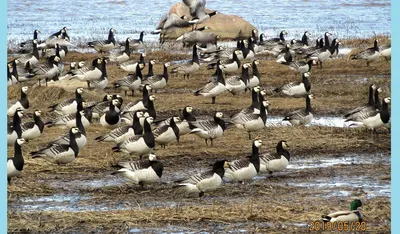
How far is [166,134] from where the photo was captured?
15.3 meters

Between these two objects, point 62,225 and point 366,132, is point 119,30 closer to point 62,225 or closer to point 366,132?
point 366,132

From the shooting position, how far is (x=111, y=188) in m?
13.0

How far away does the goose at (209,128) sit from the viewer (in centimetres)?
1558

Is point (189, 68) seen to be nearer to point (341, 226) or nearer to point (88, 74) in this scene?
point (88, 74)

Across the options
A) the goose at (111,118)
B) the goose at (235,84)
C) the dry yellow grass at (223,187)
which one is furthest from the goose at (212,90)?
the goose at (111,118)

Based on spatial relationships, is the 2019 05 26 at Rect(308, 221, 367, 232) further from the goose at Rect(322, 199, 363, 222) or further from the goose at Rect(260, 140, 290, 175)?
the goose at Rect(260, 140, 290, 175)

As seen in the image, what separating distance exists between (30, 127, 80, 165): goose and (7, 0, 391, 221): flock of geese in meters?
0.01

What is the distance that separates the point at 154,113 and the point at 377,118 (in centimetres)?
411

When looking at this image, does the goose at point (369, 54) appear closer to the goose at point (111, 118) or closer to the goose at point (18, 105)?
the goose at point (111, 118)

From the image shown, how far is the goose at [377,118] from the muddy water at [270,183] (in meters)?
1.31

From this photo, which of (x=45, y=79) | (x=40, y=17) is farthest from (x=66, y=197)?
(x=40, y=17)

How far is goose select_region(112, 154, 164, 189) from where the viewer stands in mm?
12773

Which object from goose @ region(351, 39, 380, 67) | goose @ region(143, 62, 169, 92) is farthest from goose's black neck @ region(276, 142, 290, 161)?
goose @ region(351, 39, 380, 67)

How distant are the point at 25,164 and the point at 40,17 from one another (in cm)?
2919
